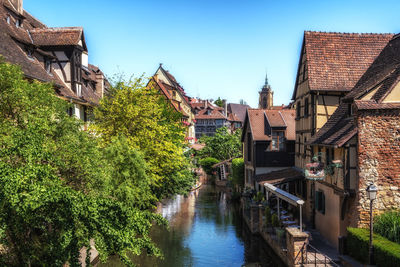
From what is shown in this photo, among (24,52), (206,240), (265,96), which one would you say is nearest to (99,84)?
(24,52)

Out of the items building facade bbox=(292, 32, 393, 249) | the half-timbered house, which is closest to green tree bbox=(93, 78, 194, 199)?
building facade bbox=(292, 32, 393, 249)

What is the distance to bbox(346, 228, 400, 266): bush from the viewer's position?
11625 millimetres

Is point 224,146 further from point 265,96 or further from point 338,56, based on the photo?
point 265,96

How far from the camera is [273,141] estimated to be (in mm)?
30859

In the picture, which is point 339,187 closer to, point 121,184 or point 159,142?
point 121,184

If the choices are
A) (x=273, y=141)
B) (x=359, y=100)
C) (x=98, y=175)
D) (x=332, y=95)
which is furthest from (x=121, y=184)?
(x=273, y=141)

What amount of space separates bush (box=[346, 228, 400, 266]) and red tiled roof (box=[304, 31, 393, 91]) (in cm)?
949

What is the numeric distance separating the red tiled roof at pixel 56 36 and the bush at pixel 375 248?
17.9 meters

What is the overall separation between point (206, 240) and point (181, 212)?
8.69m

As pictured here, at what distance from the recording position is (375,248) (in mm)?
12641

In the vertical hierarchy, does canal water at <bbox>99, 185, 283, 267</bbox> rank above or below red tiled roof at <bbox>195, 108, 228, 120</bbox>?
below

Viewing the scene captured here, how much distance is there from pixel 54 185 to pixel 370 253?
10561 mm

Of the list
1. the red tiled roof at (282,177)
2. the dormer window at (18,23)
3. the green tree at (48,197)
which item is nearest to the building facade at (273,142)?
the red tiled roof at (282,177)

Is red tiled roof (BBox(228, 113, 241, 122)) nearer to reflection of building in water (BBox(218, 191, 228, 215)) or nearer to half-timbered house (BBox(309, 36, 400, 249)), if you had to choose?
reflection of building in water (BBox(218, 191, 228, 215))
